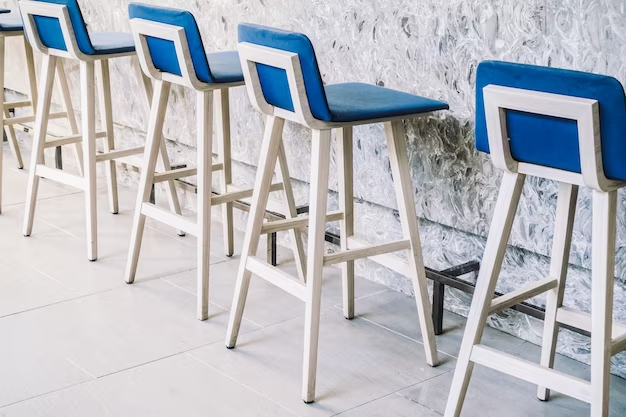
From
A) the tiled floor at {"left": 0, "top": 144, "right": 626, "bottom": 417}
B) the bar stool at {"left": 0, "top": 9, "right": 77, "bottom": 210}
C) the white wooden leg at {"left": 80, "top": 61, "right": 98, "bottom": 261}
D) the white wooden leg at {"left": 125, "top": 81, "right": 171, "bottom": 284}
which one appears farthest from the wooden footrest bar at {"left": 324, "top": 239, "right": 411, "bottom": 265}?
the bar stool at {"left": 0, "top": 9, "right": 77, "bottom": 210}

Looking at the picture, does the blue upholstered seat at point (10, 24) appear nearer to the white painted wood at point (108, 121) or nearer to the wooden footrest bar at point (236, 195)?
the white painted wood at point (108, 121)

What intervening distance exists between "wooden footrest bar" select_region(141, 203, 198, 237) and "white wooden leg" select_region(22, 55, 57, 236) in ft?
2.50

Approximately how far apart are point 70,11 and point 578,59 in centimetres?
190

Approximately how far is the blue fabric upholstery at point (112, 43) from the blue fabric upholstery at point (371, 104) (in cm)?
112

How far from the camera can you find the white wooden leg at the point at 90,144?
11.6ft

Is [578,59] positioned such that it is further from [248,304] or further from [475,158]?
[248,304]

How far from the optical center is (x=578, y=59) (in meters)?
2.49

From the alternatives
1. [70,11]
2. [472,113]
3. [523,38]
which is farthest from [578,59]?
[70,11]

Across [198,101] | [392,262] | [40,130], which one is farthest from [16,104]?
[392,262]

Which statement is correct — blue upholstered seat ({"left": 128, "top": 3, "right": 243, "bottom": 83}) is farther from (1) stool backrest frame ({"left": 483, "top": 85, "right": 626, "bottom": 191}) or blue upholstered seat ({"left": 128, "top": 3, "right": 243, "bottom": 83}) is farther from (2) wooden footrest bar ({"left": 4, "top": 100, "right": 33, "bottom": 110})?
(2) wooden footrest bar ({"left": 4, "top": 100, "right": 33, "bottom": 110})

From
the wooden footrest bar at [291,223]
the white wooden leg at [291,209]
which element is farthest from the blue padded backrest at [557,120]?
the white wooden leg at [291,209]

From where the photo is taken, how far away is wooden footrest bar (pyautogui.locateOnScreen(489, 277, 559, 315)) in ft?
7.61

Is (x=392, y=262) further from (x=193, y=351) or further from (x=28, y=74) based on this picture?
(x=28, y=74)

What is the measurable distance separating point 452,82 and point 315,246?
756mm
